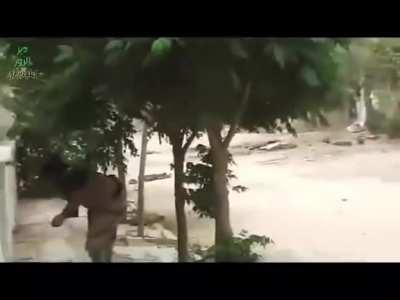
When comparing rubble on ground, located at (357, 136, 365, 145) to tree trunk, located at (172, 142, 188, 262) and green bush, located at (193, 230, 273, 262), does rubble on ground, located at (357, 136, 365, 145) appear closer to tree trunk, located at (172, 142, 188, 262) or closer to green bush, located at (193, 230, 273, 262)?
green bush, located at (193, 230, 273, 262)

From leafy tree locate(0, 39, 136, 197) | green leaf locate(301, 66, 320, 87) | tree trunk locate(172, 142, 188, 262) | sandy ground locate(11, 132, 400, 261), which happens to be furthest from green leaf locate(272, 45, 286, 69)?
leafy tree locate(0, 39, 136, 197)

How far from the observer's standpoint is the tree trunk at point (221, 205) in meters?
2.71

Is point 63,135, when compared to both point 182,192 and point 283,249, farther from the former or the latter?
point 283,249

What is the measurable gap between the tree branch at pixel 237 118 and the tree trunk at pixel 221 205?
0.03 metres

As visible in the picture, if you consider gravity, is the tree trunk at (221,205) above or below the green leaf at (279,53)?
below

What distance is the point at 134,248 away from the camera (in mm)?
2742

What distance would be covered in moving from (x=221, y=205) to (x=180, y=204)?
0.16 meters

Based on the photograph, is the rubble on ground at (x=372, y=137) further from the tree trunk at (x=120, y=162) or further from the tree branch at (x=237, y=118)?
the tree trunk at (x=120, y=162)

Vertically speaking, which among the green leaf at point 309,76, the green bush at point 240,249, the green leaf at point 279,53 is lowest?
the green bush at point 240,249

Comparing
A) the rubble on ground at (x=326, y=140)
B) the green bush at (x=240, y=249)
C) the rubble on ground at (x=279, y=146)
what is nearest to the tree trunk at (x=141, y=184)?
the green bush at (x=240, y=249)

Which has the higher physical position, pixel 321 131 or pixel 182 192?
→ pixel 321 131

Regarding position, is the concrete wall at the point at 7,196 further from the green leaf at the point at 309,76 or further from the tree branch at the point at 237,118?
the green leaf at the point at 309,76
